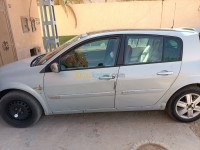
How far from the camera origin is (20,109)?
8.78 feet

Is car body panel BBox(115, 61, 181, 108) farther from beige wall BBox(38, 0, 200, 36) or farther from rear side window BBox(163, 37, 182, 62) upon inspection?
beige wall BBox(38, 0, 200, 36)

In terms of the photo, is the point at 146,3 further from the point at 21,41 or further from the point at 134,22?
the point at 21,41

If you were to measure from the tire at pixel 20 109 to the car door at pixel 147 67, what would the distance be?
1435 mm

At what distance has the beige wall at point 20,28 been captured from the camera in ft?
→ 17.8

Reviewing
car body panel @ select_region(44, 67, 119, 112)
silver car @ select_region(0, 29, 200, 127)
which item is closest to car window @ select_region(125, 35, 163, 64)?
silver car @ select_region(0, 29, 200, 127)

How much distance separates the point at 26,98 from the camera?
2555mm


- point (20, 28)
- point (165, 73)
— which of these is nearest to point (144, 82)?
point (165, 73)

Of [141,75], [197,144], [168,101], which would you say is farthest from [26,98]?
[197,144]

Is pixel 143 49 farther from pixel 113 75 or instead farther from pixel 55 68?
pixel 55 68

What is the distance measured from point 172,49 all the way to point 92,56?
1.31 metres

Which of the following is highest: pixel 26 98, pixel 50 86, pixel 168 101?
pixel 50 86

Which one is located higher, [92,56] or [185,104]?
[92,56]

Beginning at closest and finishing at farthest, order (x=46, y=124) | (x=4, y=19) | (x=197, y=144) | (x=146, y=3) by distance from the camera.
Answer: (x=197, y=144) → (x=46, y=124) → (x=4, y=19) → (x=146, y=3)

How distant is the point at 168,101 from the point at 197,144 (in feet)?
2.43
